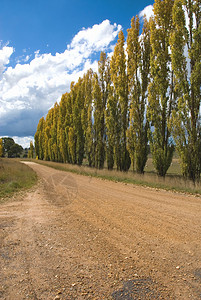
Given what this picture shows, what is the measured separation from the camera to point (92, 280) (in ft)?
8.93

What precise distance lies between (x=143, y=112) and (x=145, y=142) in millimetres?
2668

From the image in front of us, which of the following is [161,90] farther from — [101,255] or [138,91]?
[101,255]

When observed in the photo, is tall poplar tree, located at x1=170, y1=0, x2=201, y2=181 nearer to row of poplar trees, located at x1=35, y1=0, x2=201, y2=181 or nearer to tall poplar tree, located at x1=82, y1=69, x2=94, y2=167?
row of poplar trees, located at x1=35, y1=0, x2=201, y2=181

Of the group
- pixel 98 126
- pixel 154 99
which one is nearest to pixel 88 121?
pixel 98 126

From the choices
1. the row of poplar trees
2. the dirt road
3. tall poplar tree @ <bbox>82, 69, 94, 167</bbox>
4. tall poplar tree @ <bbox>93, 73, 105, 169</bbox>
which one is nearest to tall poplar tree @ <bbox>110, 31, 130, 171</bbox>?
the row of poplar trees

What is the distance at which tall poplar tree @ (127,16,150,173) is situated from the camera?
16.5 m

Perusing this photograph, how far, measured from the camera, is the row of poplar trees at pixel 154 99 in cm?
1210

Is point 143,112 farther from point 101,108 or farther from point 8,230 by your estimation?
point 8,230

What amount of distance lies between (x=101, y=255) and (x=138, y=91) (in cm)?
1598

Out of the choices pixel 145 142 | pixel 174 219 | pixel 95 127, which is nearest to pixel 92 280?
pixel 174 219

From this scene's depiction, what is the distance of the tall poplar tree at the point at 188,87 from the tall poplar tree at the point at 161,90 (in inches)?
52.6

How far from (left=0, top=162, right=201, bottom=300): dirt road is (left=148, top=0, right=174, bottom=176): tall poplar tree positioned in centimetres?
825

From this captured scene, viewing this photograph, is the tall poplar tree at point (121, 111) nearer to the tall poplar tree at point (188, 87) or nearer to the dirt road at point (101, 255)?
the tall poplar tree at point (188, 87)

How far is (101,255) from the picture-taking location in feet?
11.3
